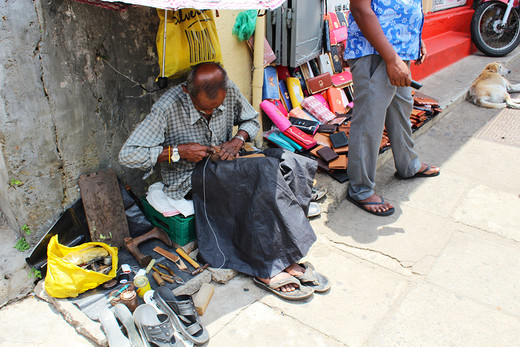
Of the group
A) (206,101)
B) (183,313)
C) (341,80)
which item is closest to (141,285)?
(183,313)

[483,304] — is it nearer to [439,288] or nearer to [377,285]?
[439,288]

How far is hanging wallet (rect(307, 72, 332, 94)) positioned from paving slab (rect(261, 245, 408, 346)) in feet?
7.37

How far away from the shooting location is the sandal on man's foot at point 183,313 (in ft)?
7.09

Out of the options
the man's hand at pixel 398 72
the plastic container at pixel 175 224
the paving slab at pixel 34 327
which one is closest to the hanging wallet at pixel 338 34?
the man's hand at pixel 398 72

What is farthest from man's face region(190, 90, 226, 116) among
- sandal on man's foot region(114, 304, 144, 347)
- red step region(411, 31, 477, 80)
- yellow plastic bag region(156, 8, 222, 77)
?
red step region(411, 31, 477, 80)

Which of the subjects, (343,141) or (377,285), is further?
(343,141)

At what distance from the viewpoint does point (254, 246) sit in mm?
2580

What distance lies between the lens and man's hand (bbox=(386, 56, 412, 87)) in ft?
9.37

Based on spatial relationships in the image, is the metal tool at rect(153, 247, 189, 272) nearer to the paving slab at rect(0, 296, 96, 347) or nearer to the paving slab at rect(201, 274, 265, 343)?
the paving slab at rect(201, 274, 265, 343)

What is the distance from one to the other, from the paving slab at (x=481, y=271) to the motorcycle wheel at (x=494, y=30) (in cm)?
525

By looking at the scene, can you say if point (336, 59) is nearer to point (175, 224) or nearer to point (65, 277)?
point (175, 224)

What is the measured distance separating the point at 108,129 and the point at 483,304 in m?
2.58

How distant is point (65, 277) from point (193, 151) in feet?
3.37

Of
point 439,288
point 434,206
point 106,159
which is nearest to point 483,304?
point 439,288
